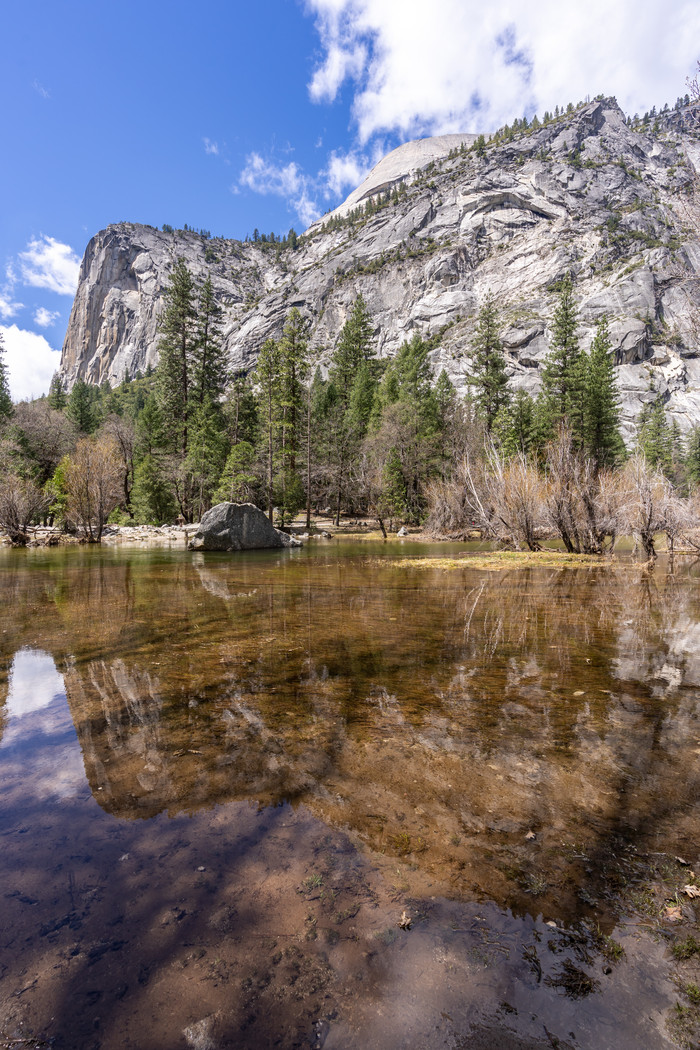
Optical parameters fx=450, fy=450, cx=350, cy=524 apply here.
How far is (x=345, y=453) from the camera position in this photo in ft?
128

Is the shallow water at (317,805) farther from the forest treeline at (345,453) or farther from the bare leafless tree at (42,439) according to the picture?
the bare leafless tree at (42,439)

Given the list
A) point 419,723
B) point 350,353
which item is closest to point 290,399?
point 350,353

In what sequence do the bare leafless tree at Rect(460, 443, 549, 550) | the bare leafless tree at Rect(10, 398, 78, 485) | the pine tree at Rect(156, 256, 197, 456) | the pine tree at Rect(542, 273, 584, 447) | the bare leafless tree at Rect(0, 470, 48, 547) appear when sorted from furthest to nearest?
the pine tree at Rect(542, 273, 584, 447) → the bare leafless tree at Rect(10, 398, 78, 485) → the pine tree at Rect(156, 256, 197, 456) → the bare leafless tree at Rect(0, 470, 48, 547) → the bare leafless tree at Rect(460, 443, 549, 550)

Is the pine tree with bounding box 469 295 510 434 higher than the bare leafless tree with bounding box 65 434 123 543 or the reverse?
higher

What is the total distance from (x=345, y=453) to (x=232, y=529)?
Result: 2054cm

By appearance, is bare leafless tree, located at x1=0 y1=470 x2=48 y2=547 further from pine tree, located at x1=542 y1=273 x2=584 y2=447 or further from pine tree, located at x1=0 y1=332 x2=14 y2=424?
pine tree, located at x1=542 y1=273 x2=584 y2=447

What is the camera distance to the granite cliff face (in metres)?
71.3

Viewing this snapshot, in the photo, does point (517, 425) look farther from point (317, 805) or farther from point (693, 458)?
point (317, 805)

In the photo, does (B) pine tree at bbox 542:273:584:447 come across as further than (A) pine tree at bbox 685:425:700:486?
No

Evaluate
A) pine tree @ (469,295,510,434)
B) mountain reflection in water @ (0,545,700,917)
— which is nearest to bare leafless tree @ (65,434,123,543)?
mountain reflection in water @ (0,545,700,917)

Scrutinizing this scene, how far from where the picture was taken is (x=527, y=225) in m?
92.3

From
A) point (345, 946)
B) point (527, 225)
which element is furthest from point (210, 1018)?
point (527, 225)

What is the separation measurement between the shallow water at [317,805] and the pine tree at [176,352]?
3386 cm

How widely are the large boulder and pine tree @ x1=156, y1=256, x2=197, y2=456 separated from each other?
1810cm
